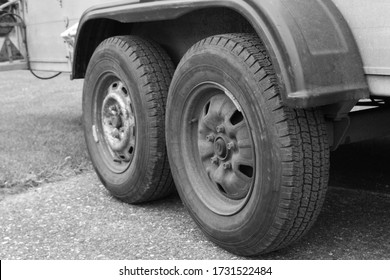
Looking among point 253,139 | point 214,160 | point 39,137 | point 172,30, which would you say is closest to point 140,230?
point 214,160

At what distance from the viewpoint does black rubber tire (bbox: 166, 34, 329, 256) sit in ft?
7.75

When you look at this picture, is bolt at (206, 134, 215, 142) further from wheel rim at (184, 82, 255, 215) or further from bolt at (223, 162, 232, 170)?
bolt at (223, 162, 232, 170)

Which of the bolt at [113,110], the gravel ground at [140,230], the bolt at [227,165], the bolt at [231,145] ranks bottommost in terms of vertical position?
the gravel ground at [140,230]

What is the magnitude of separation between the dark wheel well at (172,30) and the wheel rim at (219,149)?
0.37m

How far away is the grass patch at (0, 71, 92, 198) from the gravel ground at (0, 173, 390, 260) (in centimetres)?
49

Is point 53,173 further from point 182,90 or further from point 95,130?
point 182,90

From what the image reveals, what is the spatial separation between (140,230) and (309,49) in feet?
4.78

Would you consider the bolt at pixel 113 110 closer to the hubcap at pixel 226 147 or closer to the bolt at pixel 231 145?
the hubcap at pixel 226 147

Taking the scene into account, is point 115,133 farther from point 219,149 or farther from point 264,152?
point 264,152

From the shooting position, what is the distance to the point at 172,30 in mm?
3336

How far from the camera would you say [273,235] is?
2494 mm

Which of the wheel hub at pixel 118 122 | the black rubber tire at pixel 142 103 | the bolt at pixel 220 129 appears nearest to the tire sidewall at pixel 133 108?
the black rubber tire at pixel 142 103

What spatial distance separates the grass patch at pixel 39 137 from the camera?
4391 mm
